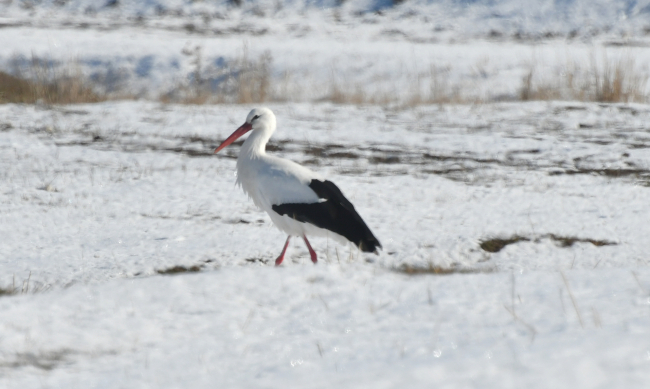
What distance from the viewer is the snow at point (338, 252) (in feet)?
7.73

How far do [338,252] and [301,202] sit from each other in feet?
1.78

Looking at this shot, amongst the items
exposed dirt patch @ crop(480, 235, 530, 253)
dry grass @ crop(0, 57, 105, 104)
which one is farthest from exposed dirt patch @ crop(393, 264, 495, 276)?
dry grass @ crop(0, 57, 105, 104)

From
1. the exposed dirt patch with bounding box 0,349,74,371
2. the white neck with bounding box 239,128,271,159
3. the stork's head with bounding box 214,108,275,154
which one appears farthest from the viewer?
the stork's head with bounding box 214,108,275,154

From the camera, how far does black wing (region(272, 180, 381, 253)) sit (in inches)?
172

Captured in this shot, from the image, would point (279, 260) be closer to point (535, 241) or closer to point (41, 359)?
point (535, 241)

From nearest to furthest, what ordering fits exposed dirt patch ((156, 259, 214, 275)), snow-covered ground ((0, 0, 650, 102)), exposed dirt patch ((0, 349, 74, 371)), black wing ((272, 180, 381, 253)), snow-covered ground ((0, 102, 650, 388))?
snow-covered ground ((0, 102, 650, 388)), exposed dirt patch ((0, 349, 74, 371)), exposed dirt patch ((156, 259, 214, 275)), black wing ((272, 180, 381, 253)), snow-covered ground ((0, 0, 650, 102))

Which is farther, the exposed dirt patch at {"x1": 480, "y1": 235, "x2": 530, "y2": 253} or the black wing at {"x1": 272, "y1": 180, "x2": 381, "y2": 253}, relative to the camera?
the exposed dirt patch at {"x1": 480, "y1": 235, "x2": 530, "y2": 253}

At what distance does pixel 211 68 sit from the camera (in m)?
15.6

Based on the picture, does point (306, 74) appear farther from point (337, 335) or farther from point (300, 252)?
point (337, 335)

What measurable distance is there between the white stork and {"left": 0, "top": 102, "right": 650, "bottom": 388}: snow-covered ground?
21cm

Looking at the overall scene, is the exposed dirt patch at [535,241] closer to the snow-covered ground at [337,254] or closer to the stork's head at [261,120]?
the snow-covered ground at [337,254]

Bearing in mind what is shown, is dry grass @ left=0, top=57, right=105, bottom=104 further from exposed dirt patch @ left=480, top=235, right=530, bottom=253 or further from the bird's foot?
exposed dirt patch @ left=480, top=235, right=530, bottom=253

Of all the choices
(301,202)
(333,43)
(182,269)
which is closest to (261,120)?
(301,202)

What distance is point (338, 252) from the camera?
16.1ft
